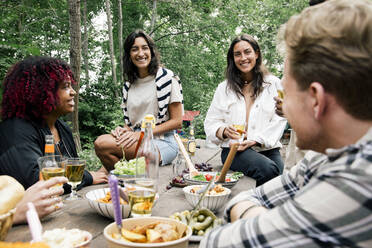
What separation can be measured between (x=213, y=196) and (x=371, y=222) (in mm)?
947

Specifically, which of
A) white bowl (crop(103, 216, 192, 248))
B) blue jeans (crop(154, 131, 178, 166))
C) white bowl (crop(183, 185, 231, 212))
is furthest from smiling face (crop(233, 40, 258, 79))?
white bowl (crop(103, 216, 192, 248))

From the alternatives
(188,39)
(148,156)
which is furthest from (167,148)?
(188,39)

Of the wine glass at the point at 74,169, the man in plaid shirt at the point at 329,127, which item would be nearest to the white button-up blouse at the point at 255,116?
the wine glass at the point at 74,169

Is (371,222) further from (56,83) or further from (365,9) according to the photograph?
(56,83)

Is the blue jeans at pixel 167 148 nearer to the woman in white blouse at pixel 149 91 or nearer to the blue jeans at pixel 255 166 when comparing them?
the woman in white blouse at pixel 149 91

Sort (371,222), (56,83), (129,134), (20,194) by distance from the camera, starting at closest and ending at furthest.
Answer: (371,222) → (20,194) → (56,83) → (129,134)

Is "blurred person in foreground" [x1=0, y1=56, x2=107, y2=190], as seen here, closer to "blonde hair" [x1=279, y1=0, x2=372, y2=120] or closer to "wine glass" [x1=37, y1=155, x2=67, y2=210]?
"wine glass" [x1=37, y1=155, x2=67, y2=210]

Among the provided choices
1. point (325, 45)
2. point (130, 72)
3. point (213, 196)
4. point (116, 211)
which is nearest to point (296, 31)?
point (325, 45)

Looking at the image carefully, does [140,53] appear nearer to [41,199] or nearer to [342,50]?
[41,199]

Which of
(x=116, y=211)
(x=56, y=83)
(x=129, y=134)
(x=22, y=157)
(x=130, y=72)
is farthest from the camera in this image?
(x=130, y=72)

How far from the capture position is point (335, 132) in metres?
0.89

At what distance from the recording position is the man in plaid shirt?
2.46ft

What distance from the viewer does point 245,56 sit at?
11.4 ft

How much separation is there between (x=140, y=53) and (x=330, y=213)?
3173 mm
